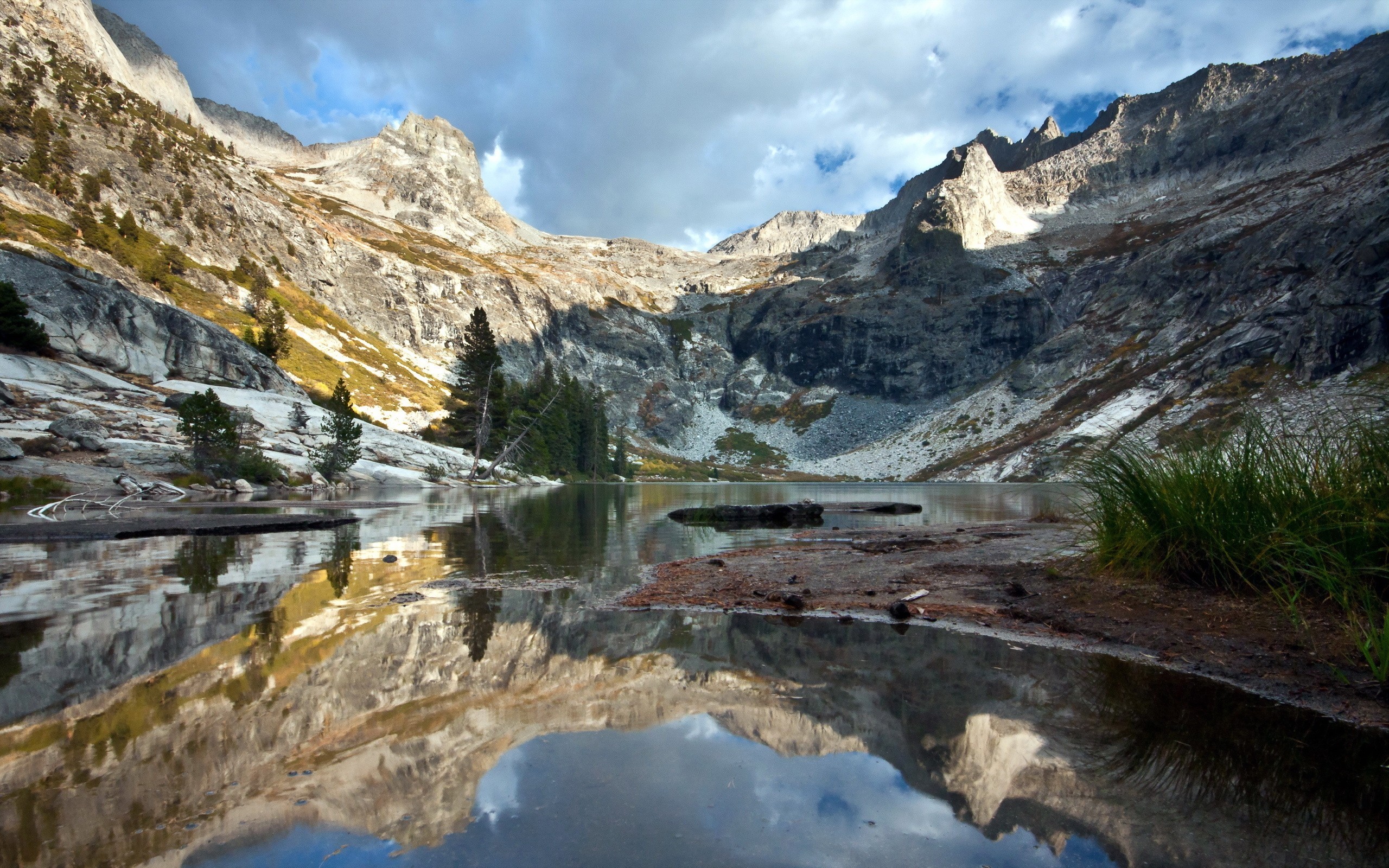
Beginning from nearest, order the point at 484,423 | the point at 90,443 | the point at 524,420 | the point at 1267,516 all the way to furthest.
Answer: the point at 1267,516 < the point at 90,443 < the point at 484,423 < the point at 524,420

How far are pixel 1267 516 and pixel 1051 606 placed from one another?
8.86ft

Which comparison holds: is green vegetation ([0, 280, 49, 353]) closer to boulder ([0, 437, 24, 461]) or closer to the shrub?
the shrub

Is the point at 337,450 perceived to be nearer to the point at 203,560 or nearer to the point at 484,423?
the point at 484,423

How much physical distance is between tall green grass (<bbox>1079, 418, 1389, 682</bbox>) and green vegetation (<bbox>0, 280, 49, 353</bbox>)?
65293mm

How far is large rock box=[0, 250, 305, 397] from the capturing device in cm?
4925

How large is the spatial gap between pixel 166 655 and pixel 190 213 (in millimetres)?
130221

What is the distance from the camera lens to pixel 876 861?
121 inches

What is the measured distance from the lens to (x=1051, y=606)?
840cm

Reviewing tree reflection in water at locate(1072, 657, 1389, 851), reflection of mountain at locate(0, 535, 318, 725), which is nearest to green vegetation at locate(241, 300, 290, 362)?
reflection of mountain at locate(0, 535, 318, 725)

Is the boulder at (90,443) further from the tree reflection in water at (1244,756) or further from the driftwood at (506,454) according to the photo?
the tree reflection in water at (1244,756)

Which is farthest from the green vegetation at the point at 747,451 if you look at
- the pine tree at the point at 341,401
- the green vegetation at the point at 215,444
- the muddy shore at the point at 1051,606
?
the muddy shore at the point at 1051,606

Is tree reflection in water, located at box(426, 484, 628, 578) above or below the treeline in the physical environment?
below

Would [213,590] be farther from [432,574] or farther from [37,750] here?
[37,750]

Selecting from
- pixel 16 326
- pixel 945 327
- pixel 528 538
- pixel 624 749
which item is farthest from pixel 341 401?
pixel 945 327
